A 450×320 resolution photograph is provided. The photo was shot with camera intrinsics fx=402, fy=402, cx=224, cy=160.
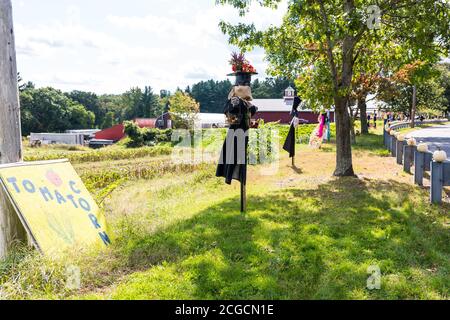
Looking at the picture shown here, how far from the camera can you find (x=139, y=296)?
3828mm

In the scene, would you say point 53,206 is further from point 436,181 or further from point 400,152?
point 400,152

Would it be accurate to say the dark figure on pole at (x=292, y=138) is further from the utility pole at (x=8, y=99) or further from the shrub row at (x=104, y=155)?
the shrub row at (x=104, y=155)

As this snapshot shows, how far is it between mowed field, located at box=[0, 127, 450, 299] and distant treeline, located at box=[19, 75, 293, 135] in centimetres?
5600

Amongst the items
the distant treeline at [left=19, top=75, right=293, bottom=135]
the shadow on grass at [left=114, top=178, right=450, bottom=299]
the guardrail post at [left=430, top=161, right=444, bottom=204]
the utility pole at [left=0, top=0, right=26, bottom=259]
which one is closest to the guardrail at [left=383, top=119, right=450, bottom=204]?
the guardrail post at [left=430, top=161, right=444, bottom=204]

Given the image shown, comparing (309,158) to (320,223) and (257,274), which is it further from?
(257,274)

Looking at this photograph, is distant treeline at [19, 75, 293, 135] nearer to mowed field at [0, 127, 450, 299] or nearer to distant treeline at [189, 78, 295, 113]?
distant treeline at [189, 78, 295, 113]

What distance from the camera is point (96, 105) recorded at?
266 feet

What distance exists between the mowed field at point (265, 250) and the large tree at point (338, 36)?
2.13 m

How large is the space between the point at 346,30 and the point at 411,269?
16.6 feet

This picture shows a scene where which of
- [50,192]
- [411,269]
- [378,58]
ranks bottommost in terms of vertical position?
[411,269]

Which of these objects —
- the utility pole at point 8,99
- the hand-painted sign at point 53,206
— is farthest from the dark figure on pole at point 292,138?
the utility pole at point 8,99

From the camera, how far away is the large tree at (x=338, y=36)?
27.8 ft
